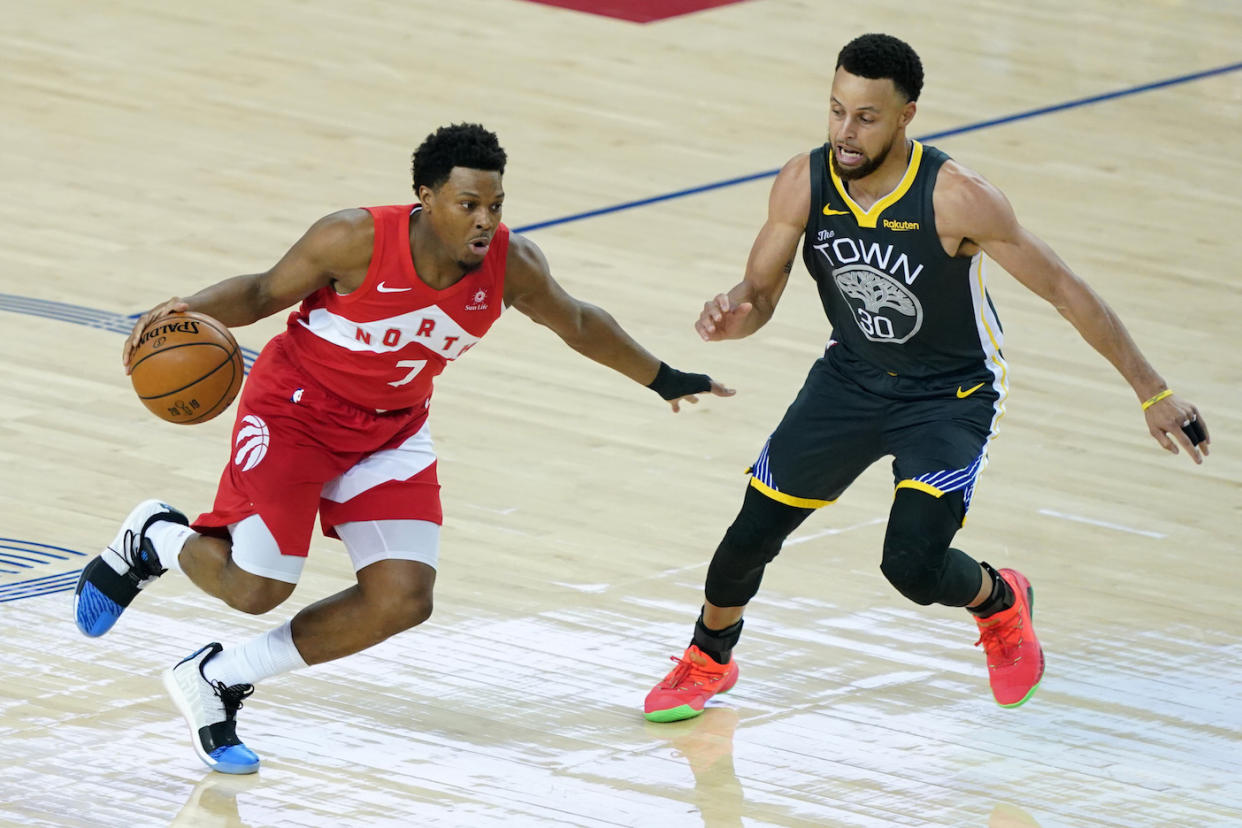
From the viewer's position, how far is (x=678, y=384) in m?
5.73

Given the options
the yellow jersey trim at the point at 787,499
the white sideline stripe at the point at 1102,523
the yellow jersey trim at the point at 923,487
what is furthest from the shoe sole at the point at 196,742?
the white sideline stripe at the point at 1102,523

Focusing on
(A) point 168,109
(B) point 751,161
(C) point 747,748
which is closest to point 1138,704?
(C) point 747,748

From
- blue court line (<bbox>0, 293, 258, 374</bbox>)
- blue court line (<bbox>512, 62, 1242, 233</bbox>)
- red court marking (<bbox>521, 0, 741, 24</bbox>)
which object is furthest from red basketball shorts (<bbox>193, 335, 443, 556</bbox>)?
red court marking (<bbox>521, 0, 741, 24</bbox>)

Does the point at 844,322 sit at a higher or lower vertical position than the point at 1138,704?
higher

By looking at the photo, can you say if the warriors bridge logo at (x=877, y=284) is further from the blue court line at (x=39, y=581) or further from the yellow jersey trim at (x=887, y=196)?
the blue court line at (x=39, y=581)

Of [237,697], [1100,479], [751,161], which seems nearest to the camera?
[237,697]

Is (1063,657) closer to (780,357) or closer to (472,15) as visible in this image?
(780,357)

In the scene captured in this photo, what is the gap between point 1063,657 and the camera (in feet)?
20.1

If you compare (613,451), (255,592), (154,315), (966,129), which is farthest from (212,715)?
(966,129)

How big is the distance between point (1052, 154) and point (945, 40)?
2369 mm

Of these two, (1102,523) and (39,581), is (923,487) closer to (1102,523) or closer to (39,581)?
(1102,523)

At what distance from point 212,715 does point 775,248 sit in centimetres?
182

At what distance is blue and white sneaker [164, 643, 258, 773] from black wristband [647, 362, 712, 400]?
133 cm

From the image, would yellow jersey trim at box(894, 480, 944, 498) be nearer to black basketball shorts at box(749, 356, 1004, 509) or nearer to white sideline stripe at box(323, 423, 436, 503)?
black basketball shorts at box(749, 356, 1004, 509)
